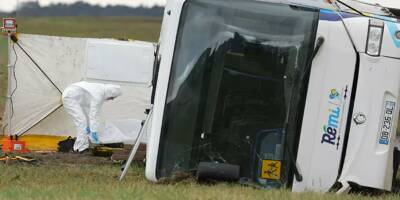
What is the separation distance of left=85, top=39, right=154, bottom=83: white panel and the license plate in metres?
8.13

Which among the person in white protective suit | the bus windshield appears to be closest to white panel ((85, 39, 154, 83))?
the person in white protective suit

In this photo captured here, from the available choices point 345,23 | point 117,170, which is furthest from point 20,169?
point 345,23

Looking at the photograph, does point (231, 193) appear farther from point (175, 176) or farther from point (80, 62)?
point (80, 62)

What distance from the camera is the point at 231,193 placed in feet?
21.0

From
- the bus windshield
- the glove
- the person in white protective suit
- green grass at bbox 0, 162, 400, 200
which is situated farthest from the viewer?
the person in white protective suit

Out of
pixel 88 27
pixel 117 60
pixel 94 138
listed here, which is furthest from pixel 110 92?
pixel 88 27

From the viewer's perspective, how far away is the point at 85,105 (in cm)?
1325

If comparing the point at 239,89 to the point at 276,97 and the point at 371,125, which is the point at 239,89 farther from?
the point at 371,125

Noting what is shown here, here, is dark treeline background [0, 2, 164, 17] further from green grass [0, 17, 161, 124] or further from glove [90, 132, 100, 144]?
glove [90, 132, 100, 144]

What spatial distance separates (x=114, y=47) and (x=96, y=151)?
322 cm

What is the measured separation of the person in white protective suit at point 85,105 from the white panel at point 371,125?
622 cm

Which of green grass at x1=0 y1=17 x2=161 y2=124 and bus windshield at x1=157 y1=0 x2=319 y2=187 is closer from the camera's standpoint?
bus windshield at x1=157 y1=0 x2=319 y2=187

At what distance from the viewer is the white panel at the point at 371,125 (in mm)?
7168

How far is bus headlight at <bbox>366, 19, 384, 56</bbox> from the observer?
7195 mm
